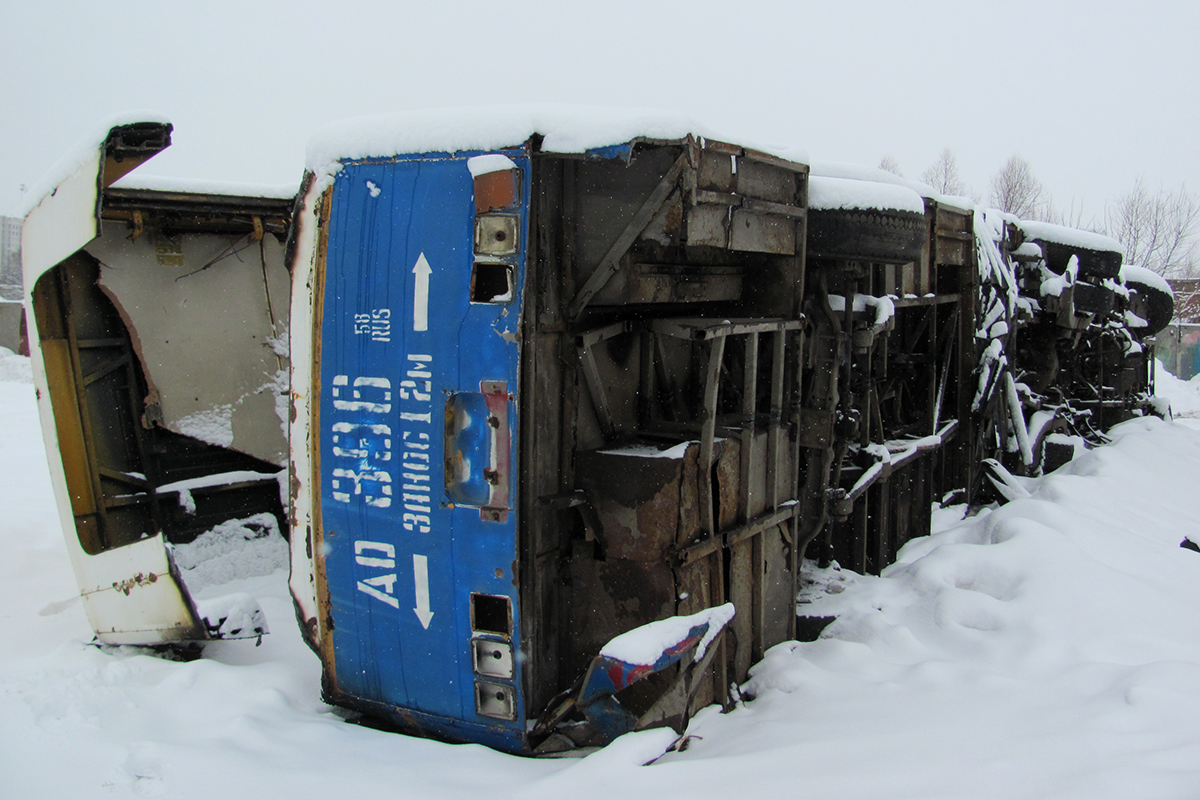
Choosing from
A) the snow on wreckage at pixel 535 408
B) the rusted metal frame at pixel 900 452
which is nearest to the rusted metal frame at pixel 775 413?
the snow on wreckage at pixel 535 408

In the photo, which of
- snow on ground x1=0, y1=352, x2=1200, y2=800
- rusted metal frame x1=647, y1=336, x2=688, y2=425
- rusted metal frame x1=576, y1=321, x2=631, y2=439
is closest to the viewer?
snow on ground x1=0, y1=352, x2=1200, y2=800

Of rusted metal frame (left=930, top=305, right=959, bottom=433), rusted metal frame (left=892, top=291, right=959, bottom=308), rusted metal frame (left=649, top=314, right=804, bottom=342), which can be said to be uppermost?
rusted metal frame (left=649, top=314, right=804, bottom=342)

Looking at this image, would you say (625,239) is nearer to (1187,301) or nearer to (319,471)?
(319,471)

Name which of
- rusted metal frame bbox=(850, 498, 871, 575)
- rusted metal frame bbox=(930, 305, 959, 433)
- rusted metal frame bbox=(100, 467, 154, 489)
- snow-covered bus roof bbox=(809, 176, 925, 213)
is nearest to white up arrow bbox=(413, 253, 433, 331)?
snow-covered bus roof bbox=(809, 176, 925, 213)

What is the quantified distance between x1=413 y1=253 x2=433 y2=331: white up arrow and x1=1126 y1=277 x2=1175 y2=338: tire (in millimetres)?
12608

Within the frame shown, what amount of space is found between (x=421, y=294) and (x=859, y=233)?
2563 millimetres

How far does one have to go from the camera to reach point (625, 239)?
11.1 feet

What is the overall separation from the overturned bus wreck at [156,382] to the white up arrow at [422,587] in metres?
1.28

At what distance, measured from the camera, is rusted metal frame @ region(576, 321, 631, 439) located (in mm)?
3562

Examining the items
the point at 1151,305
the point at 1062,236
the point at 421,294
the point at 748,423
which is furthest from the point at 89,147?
the point at 1151,305

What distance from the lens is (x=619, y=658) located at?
311 cm

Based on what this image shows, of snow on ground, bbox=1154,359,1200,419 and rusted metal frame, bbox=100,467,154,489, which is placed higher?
rusted metal frame, bbox=100,467,154,489

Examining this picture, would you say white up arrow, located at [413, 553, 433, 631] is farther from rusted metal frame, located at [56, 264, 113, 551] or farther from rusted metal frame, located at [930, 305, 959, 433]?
rusted metal frame, located at [930, 305, 959, 433]

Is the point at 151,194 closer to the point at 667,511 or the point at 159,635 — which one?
the point at 159,635
